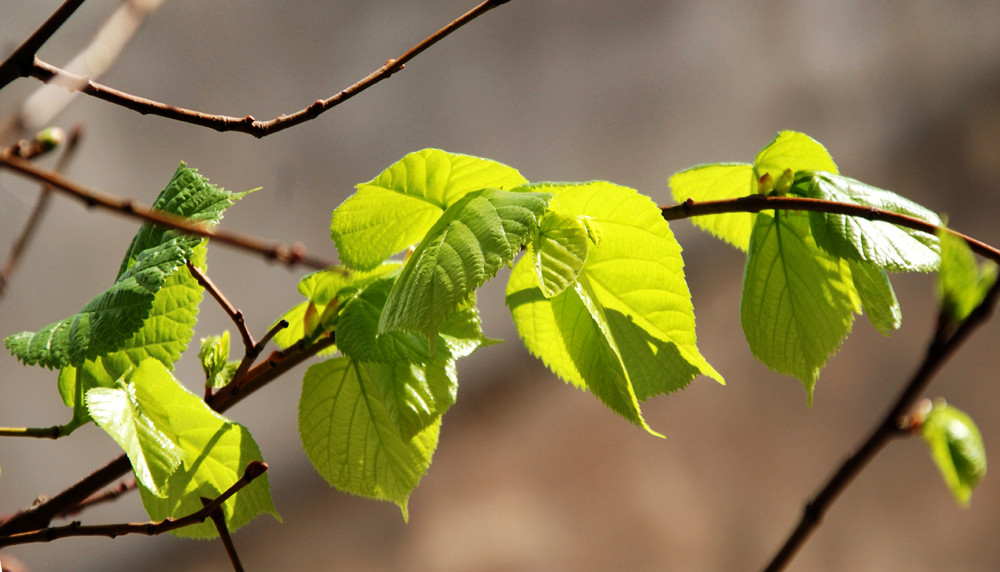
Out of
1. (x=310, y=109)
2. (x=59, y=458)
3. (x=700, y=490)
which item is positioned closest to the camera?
(x=310, y=109)

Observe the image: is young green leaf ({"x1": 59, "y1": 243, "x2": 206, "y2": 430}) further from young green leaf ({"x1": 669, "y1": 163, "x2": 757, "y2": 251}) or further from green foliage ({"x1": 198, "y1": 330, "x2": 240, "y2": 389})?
young green leaf ({"x1": 669, "y1": 163, "x2": 757, "y2": 251})

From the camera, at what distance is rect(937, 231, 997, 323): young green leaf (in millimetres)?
137

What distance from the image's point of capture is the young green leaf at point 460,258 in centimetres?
19

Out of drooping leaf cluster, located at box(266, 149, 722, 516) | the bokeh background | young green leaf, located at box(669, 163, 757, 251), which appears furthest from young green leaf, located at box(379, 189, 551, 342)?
the bokeh background

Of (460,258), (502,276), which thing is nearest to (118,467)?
(460,258)

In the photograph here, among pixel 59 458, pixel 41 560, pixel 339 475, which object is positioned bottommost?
pixel 41 560

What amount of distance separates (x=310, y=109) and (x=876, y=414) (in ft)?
5.44

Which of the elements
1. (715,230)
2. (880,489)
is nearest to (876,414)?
(880,489)

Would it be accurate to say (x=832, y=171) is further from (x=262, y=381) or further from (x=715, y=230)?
(x=262, y=381)

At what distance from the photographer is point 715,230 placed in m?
0.29

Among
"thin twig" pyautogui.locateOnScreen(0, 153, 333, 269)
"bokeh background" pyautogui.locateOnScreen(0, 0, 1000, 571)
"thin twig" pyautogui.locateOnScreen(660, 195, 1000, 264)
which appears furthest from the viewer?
"bokeh background" pyautogui.locateOnScreen(0, 0, 1000, 571)

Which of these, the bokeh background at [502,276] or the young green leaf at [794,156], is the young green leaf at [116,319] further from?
the bokeh background at [502,276]

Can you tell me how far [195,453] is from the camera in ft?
0.76

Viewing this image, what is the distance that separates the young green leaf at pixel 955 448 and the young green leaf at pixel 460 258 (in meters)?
0.11
